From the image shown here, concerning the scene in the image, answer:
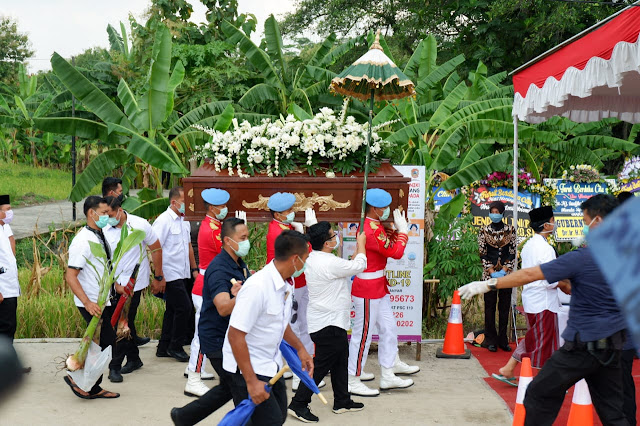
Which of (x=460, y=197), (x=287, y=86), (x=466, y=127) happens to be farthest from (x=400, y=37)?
(x=460, y=197)

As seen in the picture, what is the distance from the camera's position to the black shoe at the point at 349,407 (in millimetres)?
6070

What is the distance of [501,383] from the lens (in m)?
6.88

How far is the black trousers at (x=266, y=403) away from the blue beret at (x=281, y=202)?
7.37 feet

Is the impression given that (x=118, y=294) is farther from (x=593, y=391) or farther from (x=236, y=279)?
(x=593, y=391)

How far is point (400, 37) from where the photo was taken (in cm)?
2047

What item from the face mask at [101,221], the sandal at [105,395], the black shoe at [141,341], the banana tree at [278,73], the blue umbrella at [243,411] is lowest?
the sandal at [105,395]

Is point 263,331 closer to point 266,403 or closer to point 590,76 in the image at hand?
point 266,403

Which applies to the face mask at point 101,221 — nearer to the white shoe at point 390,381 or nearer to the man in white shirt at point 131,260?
the man in white shirt at point 131,260

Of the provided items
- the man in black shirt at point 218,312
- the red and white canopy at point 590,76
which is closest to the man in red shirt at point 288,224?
the man in black shirt at point 218,312

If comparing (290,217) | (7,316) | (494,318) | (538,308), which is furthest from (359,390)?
(7,316)

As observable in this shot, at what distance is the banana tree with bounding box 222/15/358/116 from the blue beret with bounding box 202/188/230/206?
567 cm

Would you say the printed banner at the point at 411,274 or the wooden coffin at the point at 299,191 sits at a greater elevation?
the wooden coffin at the point at 299,191

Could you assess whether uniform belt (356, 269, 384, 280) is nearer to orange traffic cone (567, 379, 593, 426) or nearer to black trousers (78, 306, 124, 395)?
orange traffic cone (567, 379, 593, 426)

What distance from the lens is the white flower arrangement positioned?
6.84 meters
